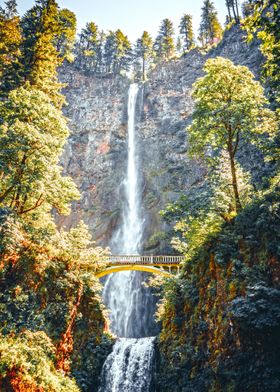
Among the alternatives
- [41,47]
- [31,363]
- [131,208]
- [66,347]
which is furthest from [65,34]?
[31,363]

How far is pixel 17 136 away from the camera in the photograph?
1320 cm

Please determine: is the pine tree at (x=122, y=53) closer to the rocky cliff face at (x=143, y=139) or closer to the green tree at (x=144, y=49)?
the green tree at (x=144, y=49)

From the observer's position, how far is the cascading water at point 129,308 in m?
15.6

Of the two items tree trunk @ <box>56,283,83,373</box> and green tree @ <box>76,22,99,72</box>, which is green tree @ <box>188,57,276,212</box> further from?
green tree @ <box>76,22,99,72</box>

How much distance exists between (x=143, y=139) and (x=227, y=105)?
3164 centimetres

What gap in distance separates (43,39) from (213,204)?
48.6 feet

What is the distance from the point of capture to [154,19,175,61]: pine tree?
64.1 metres

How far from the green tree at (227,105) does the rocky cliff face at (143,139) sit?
65.0ft

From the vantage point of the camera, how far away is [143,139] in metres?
45.1

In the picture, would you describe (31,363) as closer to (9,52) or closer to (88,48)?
(9,52)

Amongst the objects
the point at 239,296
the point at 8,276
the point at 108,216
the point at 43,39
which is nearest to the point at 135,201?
the point at 108,216

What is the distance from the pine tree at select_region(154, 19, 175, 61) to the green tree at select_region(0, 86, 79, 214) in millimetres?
55686

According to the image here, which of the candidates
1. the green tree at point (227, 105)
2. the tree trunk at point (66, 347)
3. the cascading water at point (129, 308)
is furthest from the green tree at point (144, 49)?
the tree trunk at point (66, 347)

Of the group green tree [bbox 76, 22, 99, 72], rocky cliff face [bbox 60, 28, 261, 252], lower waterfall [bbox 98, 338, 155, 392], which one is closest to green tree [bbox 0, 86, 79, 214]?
lower waterfall [bbox 98, 338, 155, 392]
